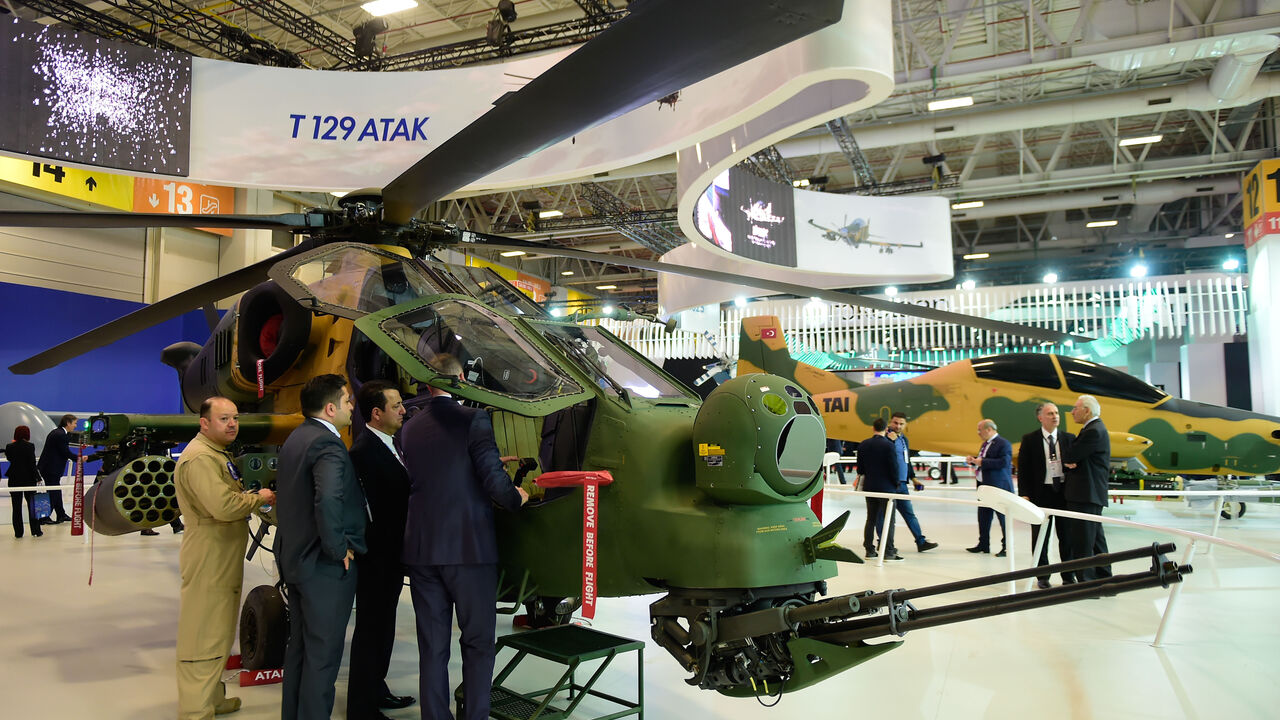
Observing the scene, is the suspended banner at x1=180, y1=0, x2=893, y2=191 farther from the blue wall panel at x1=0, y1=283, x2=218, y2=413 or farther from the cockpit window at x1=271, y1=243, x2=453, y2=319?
the blue wall panel at x1=0, y1=283, x2=218, y2=413

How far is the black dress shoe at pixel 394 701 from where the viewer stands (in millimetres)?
3881

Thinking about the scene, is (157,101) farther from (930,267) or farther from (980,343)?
(980,343)

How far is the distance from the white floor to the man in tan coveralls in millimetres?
387

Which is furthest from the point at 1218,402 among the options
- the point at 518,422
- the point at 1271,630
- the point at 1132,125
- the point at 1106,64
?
the point at 518,422

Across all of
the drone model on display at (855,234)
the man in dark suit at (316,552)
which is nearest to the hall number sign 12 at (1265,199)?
the drone model on display at (855,234)

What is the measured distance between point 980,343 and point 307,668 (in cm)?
2014

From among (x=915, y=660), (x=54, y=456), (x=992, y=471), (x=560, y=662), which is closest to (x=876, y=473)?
(x=992, y=471)

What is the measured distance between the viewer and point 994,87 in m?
15.8

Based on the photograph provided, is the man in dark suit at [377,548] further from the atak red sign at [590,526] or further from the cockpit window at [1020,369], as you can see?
the cockpit window at [1020,369]

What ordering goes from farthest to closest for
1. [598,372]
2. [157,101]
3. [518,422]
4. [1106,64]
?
[1106,64]
[157,101]
[518,422]
[598,372]

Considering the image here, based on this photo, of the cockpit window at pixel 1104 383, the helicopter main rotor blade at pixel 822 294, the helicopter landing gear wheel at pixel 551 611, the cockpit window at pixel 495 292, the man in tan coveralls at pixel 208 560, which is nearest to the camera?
the man in tan coveralls at pixel 208 560

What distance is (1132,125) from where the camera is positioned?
63.0 feet

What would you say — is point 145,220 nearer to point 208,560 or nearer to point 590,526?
point 208,560

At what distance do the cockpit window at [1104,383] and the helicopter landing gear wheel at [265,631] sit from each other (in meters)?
10.1
